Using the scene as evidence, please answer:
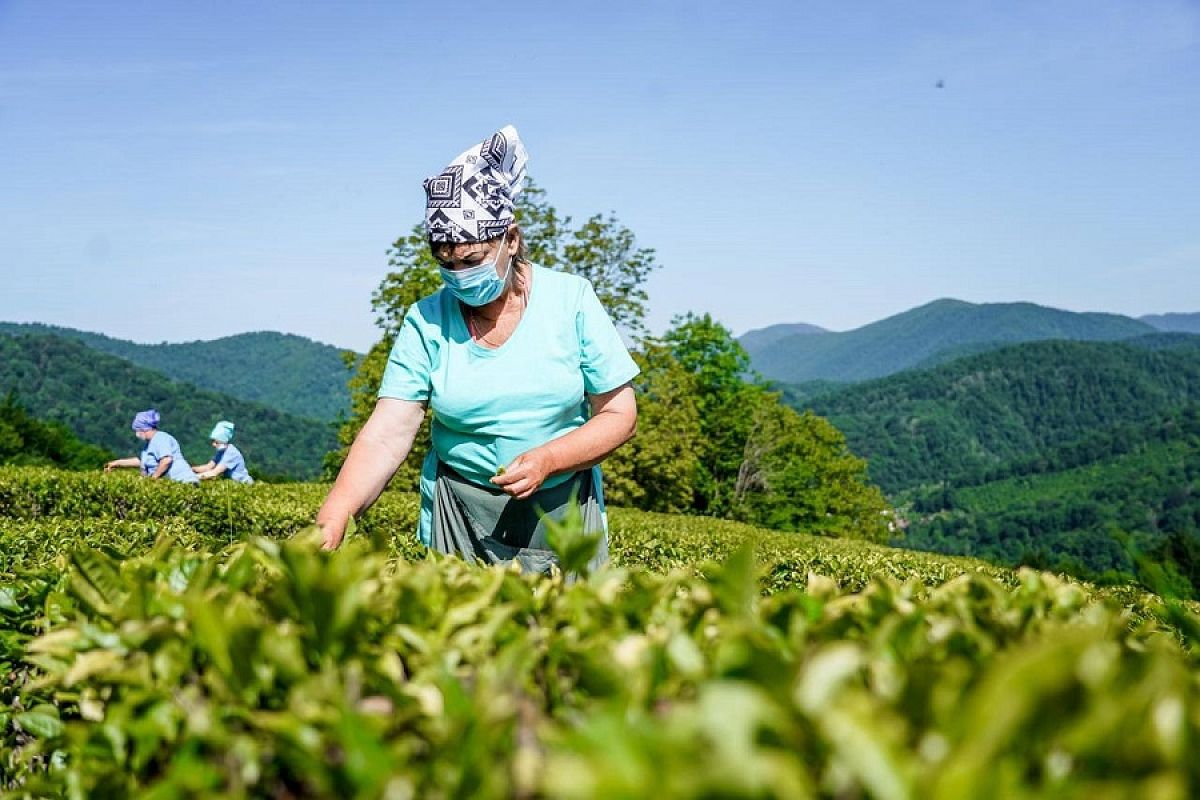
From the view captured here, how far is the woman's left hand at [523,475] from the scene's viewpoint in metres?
2.81

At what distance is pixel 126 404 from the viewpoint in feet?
361

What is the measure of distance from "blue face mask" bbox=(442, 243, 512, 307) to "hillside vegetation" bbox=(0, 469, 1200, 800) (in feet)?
4.16

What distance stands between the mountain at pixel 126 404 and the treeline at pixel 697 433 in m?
69.8

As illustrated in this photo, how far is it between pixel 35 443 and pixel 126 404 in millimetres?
95580

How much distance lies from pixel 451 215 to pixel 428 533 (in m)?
1.22

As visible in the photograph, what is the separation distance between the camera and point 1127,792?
0.83 meters

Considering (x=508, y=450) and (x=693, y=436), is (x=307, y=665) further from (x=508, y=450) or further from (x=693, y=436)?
(x=693, y=436)

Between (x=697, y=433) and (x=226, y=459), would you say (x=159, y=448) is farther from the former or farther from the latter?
(x=697, y=433)

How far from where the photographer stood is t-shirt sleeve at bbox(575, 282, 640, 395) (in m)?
3.27

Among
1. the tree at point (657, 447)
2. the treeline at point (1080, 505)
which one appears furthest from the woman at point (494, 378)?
the treeline at point (1080, 505)

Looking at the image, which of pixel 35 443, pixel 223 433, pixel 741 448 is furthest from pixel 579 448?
pixel 741 448

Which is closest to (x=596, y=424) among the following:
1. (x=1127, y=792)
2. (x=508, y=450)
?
(x=508, y=450)

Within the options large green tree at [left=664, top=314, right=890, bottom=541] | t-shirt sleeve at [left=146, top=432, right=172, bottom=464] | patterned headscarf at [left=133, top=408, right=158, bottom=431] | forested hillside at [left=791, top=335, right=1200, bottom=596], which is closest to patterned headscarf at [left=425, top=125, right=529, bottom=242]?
t-shirt sleeve at [left=146, top=432, right=172, bottom=464]

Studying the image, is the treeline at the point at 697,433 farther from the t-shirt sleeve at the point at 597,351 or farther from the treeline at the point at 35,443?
the t-shirt sleeve at the point at 597,351
